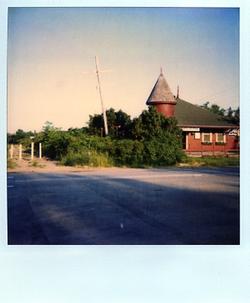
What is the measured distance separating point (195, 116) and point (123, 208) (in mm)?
974

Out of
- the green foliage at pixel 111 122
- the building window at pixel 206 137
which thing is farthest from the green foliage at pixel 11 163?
the building window at pixel 206 137

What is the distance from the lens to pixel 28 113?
129 inches

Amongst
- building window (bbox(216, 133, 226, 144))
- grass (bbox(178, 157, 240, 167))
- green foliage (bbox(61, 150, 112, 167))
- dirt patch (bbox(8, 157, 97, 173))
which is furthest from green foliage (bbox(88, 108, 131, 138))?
building window (bbox(216, 133, 226, 144))

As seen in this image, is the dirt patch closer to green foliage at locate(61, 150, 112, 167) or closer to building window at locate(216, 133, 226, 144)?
green foliage at locate(61, 150, 112, 167)

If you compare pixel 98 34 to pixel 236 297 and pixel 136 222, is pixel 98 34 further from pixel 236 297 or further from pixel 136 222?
pixel 236 297

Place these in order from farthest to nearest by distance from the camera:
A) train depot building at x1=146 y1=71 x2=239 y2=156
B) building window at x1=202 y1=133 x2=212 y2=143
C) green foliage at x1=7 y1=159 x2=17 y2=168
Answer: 1. building window at x1=202 y1=133 x2=212 y2=143
2. train depot building at x1=146 y1=71 x2=239 y2=156
3. green foliage at x1=7 y1=159 x2=17 y2=168

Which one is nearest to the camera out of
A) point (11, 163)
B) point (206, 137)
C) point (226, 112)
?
point (11, 163)

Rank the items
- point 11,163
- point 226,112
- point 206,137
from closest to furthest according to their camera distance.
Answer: point 11,163, point 226,112, point 206,137

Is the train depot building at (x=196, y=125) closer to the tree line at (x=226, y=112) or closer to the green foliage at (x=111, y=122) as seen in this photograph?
the tree line at (x=226, y=112)

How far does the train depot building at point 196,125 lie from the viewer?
3354mm

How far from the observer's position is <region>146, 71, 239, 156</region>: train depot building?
11.0 feet

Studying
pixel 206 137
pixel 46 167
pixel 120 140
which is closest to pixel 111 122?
pixel 120 140

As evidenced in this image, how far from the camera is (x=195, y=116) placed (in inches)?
136

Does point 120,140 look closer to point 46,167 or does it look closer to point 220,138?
point 46,167
